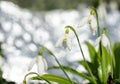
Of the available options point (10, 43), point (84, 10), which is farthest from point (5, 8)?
point (84, 10)

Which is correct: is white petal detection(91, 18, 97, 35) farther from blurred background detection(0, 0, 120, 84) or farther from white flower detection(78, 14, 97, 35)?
blurred background detection(0, 0, 120, 84)

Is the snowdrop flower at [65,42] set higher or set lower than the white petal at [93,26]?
lower

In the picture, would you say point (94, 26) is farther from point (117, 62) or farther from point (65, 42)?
point (117, 62)

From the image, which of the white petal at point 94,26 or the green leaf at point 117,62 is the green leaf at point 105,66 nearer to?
the green leaf at point 117,62

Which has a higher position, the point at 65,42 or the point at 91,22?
the point at 91,22

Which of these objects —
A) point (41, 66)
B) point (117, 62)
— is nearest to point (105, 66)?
point (117, 62)

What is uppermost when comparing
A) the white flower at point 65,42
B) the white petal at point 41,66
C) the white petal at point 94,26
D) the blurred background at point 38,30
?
the white petal at point 94,26

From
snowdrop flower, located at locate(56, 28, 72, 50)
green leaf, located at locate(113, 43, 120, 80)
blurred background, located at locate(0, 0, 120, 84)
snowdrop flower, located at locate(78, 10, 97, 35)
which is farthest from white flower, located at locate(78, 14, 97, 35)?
green leaf, located at locate(113, 43, 120, 80)

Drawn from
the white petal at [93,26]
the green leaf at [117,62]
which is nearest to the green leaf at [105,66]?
the green leaf at [117,62]
